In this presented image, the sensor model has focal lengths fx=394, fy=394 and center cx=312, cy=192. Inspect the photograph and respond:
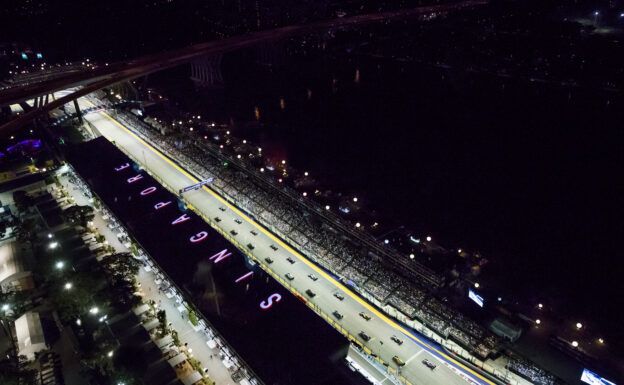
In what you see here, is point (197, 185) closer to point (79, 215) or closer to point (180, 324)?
point (79, 215)

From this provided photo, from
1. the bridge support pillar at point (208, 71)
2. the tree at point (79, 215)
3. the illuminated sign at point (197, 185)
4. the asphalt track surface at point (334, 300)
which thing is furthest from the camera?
the bridge support pillar at point (208, 71)

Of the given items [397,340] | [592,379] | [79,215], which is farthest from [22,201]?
[592,379]

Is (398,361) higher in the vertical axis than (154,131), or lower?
lower

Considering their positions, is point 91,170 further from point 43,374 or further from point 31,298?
point 43,374

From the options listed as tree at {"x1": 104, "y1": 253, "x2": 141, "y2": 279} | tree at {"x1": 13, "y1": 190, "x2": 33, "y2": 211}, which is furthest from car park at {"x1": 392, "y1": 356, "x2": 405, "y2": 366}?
tree at {"x1": 13, "y1": 190, "x2": 33, "y2": 211}

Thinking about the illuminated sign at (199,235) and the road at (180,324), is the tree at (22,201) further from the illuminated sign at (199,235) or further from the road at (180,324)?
the illuminated sign at (199,235)

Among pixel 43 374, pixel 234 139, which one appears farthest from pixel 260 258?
pixel 234 139

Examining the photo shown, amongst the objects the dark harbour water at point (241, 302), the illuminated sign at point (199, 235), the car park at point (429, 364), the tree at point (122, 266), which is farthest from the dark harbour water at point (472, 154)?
the tree at point (122, 266)

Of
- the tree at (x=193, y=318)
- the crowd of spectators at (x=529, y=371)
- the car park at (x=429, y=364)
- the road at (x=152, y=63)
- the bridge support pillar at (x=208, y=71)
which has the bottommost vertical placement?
the car park at (x=429, y=364)
